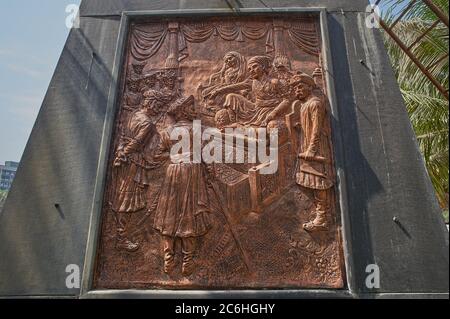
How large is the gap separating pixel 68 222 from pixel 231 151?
2712 millimetres

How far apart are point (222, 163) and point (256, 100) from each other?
4.09 ft

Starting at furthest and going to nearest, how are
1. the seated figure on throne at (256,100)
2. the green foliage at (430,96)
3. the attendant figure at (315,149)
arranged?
the green foliage at (430,96) → the seated figure on throne at (256,100) → the attendant figure at (315,149)

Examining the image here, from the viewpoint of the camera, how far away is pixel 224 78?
6.23 metres

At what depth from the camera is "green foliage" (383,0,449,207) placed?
952cm

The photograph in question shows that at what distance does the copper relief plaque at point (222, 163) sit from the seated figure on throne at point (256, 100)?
17 mm

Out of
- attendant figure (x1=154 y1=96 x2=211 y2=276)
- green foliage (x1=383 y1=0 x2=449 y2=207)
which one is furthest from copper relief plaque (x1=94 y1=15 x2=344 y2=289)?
green foliage (x1=383 y1=0 x2=449 y2=207)

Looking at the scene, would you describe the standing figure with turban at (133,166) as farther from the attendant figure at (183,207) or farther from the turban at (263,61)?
the turban at (263,61)

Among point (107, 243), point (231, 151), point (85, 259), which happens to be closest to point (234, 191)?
point (231, 151)

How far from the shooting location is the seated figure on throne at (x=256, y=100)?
5.98m

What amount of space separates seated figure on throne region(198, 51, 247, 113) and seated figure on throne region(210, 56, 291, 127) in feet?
0.24

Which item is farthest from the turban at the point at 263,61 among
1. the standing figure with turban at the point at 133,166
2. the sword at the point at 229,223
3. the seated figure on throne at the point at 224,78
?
the sword at the point at 229,223

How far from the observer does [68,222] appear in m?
5.49

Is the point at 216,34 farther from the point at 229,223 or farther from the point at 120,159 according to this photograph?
the point at 229,223

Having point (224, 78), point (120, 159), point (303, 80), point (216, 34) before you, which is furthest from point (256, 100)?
point (120, 159)
